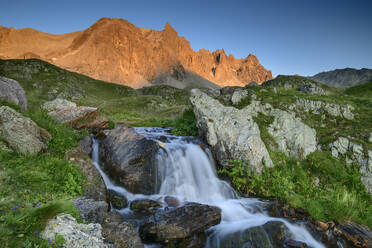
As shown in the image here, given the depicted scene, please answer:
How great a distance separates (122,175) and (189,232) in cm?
477

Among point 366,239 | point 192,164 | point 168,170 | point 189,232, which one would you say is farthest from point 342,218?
point 168,170

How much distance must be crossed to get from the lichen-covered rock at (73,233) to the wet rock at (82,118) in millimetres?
8930

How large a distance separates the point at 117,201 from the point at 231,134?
25.8 feet

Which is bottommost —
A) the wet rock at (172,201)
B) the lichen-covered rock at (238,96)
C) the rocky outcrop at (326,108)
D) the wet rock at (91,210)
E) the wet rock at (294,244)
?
the wet rock at (294,244)

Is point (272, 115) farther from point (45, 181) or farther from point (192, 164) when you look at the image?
point (45, 181)

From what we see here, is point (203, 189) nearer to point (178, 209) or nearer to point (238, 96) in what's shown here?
point (178, 209)

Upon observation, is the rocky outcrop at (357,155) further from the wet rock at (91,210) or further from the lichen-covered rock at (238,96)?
the wet rock at (91,210)

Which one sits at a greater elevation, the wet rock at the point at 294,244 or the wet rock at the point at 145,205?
the wet rock at the point at 145,205

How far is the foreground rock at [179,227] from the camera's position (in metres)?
6.84

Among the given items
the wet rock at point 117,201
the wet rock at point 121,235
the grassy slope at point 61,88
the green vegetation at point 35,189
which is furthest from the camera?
the grassy slope at point 61,88

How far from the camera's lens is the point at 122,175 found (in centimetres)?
996

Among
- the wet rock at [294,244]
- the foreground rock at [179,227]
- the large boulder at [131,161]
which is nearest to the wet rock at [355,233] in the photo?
the wet rock at [294,244]

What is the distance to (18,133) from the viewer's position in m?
7.58

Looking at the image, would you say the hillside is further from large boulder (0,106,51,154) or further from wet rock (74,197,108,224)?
large boulder (0,106,51,154)
